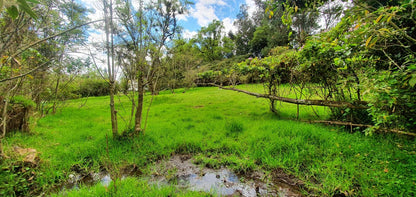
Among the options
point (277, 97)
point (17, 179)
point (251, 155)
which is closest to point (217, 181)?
point (251, 155)

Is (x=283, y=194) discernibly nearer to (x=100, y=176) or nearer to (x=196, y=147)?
(x=196, y=147)

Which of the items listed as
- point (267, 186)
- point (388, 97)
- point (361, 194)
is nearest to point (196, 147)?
point (267, 186)

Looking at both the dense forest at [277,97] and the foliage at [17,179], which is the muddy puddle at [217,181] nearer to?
the dense forest at [277,97]

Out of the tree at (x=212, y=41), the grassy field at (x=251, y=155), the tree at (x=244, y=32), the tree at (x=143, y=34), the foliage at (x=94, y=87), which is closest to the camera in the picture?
the grassy field at (x=251, y=155)

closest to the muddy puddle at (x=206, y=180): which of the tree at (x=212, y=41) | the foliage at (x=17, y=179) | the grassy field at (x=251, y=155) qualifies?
the grassy field at (x=251, y=155)

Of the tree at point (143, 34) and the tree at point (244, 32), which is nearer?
the tree at point (143, 34)

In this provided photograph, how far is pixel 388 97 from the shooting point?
2.14 meters

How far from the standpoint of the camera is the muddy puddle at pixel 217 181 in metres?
2.27

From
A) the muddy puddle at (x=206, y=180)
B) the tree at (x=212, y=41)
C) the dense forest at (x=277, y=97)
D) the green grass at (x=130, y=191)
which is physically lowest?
the muddy puddle at (x=206, y=180)

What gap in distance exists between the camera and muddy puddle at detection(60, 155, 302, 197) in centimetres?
228

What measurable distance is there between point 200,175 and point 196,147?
98 cm

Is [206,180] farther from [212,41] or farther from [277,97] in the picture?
[212,41]

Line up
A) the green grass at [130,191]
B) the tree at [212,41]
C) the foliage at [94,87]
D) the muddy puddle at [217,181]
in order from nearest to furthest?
the green grass at [130,191] → the muddy puddle at [217,181] → the foliage at [94,87] → the tree at [212,41]

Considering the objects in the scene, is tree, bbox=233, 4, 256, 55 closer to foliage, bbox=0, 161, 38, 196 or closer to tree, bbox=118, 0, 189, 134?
tree, bbox=118, 0, 189, 134
